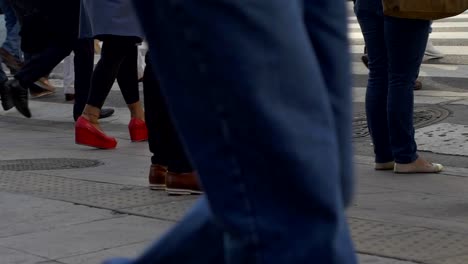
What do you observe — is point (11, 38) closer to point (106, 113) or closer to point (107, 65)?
point (106, 113)

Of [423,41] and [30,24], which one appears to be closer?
[423,41]

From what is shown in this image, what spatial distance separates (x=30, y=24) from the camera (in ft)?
27.5

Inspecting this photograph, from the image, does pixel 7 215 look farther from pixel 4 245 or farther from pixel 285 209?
pixel 285 209

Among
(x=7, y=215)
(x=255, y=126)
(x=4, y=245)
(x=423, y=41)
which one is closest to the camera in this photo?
(x=255, y=126)

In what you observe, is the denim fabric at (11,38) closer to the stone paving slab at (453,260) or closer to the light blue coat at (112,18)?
the light blue coat at (112,18)

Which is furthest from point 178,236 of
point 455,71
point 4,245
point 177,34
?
point 455,71

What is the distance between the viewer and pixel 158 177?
555 cm

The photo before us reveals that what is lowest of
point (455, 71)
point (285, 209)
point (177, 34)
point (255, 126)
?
point (455, 71)

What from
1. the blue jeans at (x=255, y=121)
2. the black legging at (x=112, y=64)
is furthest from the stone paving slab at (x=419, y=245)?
the black legging at (x=112, y=64)

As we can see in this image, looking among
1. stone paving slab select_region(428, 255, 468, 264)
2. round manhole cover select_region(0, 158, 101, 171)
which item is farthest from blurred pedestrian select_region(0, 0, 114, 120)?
stone paving slab select_region(428, 255, 468, 264)

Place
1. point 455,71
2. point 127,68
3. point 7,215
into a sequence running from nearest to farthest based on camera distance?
point 7,215 → point 127,68 → point 455,71

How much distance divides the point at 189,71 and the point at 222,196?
8.3 inches

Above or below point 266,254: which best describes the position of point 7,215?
below

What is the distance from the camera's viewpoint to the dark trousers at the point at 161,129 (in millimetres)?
5293
